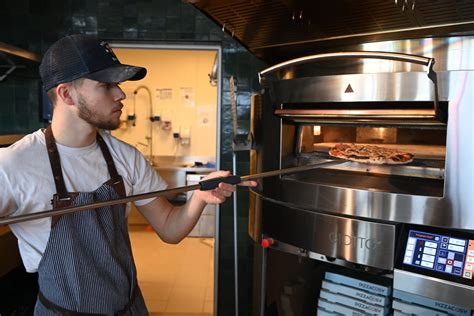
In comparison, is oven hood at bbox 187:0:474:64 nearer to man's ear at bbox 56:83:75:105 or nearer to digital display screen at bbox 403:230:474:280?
man's ear at bbox 56:83:75:105

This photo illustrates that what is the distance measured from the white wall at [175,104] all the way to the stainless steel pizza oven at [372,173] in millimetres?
3906

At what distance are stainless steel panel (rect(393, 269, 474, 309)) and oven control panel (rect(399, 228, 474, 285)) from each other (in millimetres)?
16

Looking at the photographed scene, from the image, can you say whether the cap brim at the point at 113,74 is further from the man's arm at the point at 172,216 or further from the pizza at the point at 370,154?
the pizza at the point at 370,154

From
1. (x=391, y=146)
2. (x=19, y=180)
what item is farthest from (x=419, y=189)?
(x=19, y=180)

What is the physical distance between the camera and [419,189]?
1.22 m

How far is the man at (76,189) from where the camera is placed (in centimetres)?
113

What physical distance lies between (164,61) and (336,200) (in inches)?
177

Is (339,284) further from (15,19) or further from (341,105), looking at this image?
(15,19)

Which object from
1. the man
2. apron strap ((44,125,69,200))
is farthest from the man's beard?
apron strap ((44,125,69,200))

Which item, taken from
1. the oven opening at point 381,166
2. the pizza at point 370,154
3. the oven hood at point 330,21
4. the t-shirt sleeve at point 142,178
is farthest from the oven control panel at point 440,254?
the t-shirt sleeve at point 142,178

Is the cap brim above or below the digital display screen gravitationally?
above

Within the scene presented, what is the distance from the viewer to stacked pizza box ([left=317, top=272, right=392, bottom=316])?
1271 mm

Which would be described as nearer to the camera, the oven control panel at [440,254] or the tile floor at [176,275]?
the oven control panel at [440,254]

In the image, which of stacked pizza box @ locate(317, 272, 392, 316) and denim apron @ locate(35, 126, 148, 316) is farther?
stacked pizza box @ locate(317, 272, 392, 316)
